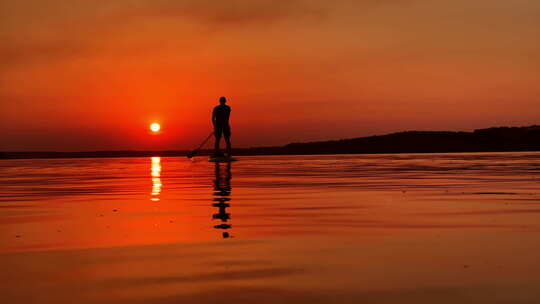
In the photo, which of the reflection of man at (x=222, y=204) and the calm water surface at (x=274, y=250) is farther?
the reflection of man at (x=222, y=204)

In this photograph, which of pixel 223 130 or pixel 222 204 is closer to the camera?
pixel 222 204

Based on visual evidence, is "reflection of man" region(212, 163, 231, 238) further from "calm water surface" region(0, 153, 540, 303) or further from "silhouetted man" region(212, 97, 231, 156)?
"silhouetted man" region(212, 97, 231, 156)

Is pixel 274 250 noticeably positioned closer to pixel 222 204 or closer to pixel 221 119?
pixel 222 204

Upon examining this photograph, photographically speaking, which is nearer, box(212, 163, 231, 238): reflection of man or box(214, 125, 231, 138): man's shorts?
box(212, 163, 231, 238): reflection of man

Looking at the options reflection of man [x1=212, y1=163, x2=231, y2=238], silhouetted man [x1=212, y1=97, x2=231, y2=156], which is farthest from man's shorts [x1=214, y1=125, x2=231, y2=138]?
reflection of man [x1=212, y1=163, x2=231, y2=238]

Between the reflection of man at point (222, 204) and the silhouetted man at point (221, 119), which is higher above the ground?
the silhouetted man at point (221, 119)

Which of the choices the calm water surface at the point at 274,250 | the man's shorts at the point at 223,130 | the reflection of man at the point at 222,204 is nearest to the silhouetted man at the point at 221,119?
the man's shorts at the point at 223,130

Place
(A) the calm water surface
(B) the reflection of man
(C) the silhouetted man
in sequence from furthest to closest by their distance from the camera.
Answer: (C) the silhouetted man, (B) the reflection of man, (A) the calm water surface

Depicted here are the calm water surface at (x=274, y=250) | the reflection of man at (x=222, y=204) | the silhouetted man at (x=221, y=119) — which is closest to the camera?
the calm water surface at (x=274, y=250)

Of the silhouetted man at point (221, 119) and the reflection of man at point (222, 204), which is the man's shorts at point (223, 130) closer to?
the silhouetted man at point (221, 119)

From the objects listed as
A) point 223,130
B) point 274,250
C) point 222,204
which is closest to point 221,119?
point 223,130

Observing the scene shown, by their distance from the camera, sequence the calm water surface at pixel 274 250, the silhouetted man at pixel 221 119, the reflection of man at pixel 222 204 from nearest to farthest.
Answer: the calm water surface at pixel 274 250 < the reflection of man at pixel 222 204 < the silhouetted man at pixel 221 119

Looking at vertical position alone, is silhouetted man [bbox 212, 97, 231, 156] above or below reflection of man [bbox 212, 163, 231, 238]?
above

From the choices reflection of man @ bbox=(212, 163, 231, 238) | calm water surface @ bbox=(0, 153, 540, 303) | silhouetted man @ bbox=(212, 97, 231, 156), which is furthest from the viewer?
silhouetted man @ bbox=(212, 97, 231, 156)
